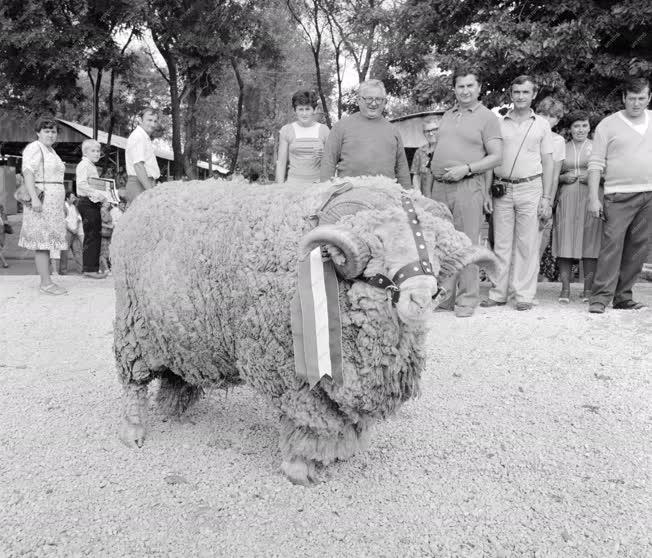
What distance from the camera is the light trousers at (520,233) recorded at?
6.12m

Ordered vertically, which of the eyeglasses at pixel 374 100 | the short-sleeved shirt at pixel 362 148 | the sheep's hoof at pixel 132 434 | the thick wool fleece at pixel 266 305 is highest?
the eyeglasses at pixel 374 100

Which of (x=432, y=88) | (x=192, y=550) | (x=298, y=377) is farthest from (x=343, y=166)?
(x=432, y=88)

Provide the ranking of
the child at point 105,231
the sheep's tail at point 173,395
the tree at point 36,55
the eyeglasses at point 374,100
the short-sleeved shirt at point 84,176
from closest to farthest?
the sheep's tail at point 173,395 < the eyeglasses at point 374,100 < the short-sleeved shirt at point 84,176 < the child at point 105,231 < the tree at point 36,55

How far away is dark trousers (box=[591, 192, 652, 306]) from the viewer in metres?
5.84

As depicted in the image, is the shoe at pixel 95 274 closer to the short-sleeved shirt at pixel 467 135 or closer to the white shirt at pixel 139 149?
the white shirt at pixel 139 149

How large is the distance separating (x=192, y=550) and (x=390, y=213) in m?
1.60

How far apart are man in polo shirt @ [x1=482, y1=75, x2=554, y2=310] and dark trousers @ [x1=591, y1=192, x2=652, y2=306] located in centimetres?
63

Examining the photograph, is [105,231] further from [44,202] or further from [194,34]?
[194,34]

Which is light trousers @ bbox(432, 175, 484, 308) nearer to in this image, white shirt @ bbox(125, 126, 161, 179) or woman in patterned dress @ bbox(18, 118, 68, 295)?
white shirt @ bbox(125, 126, 161, 179)

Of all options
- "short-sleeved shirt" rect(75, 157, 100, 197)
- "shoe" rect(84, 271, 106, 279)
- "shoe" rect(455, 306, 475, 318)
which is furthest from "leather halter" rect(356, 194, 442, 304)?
"shoe" rect(84, 271, 106, 279)

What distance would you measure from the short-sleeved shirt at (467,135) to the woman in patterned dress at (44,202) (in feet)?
15.3

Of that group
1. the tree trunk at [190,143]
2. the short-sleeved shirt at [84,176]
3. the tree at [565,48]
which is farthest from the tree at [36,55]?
the tree at [565,48]

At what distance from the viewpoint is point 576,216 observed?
22.3ft

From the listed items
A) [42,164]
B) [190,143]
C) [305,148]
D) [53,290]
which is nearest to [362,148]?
[305,148]
